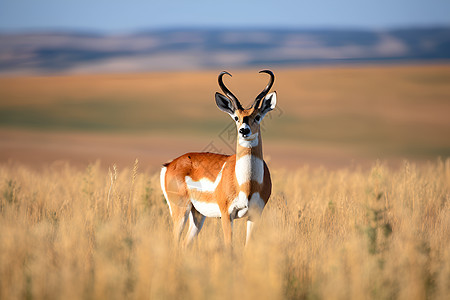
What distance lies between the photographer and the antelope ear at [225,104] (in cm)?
746

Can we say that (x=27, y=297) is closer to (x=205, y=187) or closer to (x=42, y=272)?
(x=42, y=272)

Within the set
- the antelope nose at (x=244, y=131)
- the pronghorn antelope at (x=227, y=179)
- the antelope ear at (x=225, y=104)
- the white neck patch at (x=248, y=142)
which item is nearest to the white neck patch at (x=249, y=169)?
the pronghorn antelope at (x=227, y=179)

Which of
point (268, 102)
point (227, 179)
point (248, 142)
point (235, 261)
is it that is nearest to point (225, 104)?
point (268, 102)

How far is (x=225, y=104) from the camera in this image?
763 centimetres

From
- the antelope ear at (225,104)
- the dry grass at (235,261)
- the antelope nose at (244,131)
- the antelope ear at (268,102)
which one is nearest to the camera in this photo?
the dry grass at (235,261)

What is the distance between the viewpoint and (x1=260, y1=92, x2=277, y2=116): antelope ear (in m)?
7.33

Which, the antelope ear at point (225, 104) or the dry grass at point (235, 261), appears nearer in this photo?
the dry grass at point (235, 261)

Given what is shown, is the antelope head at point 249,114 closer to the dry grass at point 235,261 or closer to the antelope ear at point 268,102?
the antelope ear at point 268,102

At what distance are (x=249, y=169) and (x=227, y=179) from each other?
1.22 ft

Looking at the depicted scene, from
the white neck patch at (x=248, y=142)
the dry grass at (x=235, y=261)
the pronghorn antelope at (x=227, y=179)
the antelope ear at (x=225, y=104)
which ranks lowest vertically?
the dry grass at (x=235, y=261)

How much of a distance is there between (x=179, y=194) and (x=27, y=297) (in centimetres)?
289

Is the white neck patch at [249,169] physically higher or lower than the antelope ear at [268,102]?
lower

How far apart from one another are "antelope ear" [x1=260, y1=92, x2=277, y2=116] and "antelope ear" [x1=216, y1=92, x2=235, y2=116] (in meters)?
0.44

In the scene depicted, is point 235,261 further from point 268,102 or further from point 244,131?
point 268,102
